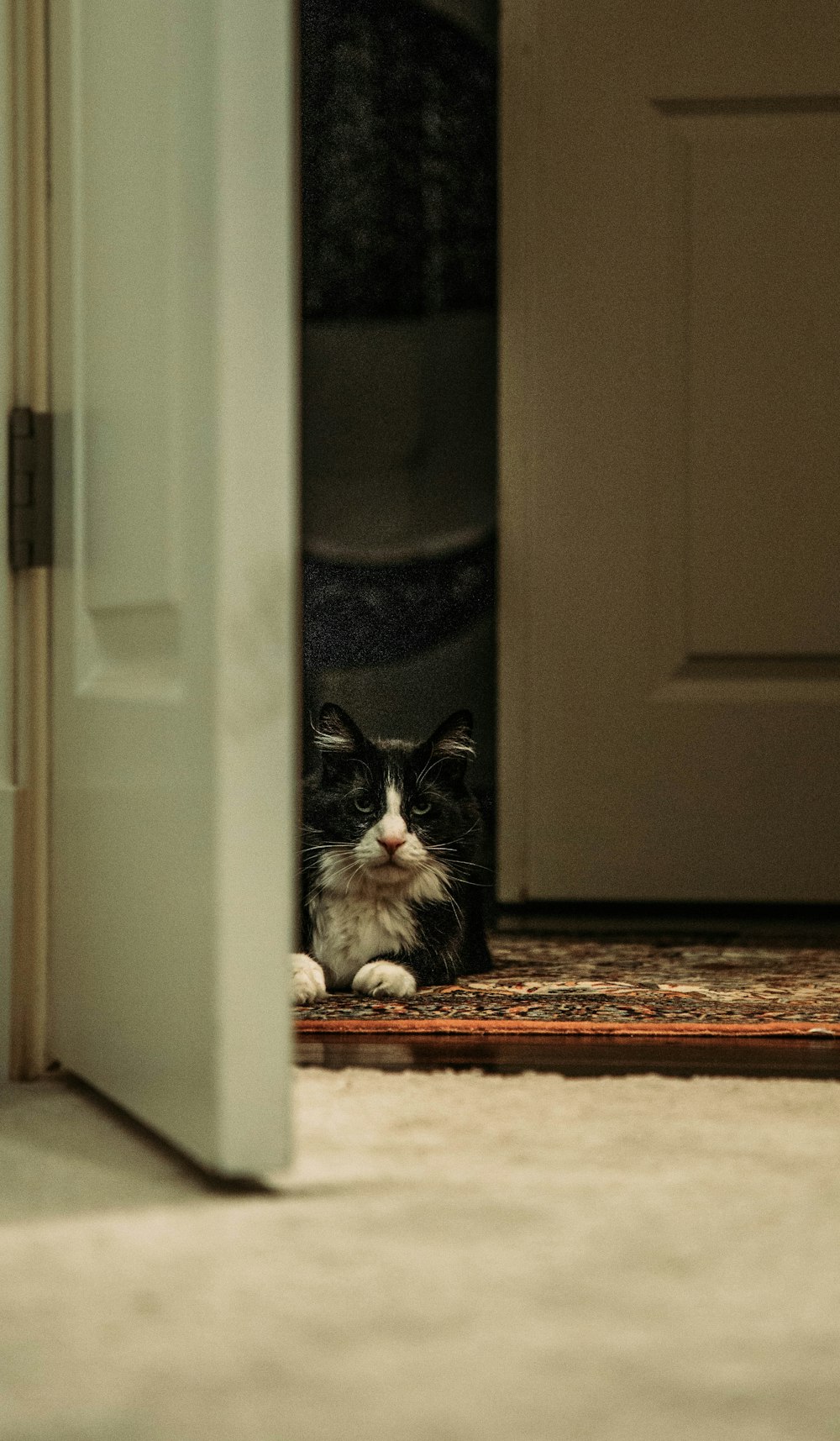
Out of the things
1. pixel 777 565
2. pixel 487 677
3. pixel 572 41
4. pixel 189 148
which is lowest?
pixel 487 677

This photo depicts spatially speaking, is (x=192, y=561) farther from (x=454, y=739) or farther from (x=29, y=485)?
(x=454, y=739)

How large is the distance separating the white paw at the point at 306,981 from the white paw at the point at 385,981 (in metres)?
0.04

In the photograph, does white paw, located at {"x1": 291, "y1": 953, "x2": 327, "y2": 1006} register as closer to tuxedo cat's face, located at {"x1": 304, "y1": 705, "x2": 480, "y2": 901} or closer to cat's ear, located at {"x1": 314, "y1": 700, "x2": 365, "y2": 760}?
tuxedo cat's face, located at {"x1": 304, "y1": 705, "x2": 480, "y2": 901}

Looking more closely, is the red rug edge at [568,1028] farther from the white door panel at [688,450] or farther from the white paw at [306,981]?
the white door panel at [688,450]

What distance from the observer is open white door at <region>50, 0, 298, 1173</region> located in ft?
2.81

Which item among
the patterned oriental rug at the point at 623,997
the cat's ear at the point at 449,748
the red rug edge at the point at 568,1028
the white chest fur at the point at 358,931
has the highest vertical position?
the cat's ear at the point at 449,748

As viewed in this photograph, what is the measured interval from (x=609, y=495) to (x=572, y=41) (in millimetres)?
643

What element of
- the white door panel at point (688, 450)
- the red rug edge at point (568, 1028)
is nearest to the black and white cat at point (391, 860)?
the red rug edge at point (568, 1028)

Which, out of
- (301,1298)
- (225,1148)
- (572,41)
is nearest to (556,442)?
(572,41)

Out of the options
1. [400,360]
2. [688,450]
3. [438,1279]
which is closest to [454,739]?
[688,450]

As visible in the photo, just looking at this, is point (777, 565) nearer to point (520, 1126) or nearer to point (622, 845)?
point (622, 845)

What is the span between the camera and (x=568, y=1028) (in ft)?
4.68

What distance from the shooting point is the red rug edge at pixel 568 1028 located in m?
1.41

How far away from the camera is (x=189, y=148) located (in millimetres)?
886
